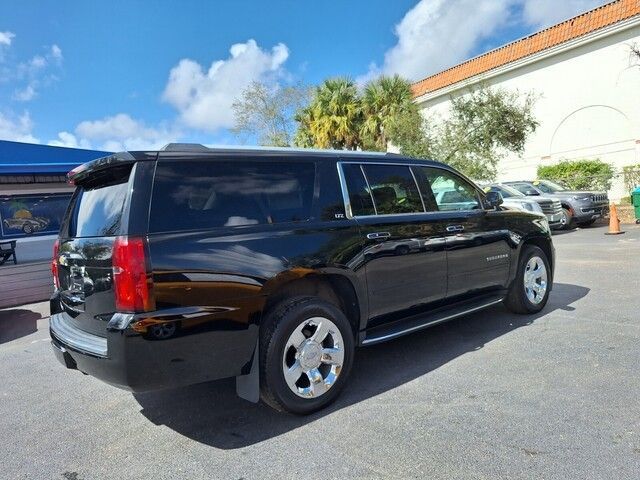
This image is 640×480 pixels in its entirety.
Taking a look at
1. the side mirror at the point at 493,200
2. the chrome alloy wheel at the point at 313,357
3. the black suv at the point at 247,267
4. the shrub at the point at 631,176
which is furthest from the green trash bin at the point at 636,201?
the chrome alloy wheel at the point at 313,357

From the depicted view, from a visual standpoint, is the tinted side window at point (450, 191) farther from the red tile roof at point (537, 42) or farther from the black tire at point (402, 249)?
the red tile roof at point (537, 42)

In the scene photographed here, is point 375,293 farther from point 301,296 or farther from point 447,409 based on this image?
point 447,409

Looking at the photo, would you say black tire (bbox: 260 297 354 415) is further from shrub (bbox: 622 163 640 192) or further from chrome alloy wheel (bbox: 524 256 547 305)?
shrub (bbox: 622 163 640 192)

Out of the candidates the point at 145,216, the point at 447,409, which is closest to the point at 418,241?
the point at 447,409

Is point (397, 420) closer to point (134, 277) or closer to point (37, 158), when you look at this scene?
point (134, 277)

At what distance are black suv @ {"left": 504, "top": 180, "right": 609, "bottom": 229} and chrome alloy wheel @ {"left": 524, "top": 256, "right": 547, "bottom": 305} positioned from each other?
10515 mm

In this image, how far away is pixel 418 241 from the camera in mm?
4270

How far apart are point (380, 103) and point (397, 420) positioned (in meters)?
23.2

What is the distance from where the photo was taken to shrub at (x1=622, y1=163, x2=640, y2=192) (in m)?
19.1

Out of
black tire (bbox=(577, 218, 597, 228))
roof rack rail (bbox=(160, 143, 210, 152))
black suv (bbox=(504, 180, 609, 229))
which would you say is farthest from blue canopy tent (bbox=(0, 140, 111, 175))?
black tire (bbox=(577, 218, 597, 228))

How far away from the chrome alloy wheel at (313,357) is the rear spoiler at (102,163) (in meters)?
1.58

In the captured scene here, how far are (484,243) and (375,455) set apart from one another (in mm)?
2731

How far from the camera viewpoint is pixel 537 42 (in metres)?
25.2

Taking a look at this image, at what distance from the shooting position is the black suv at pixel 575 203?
15.2m
